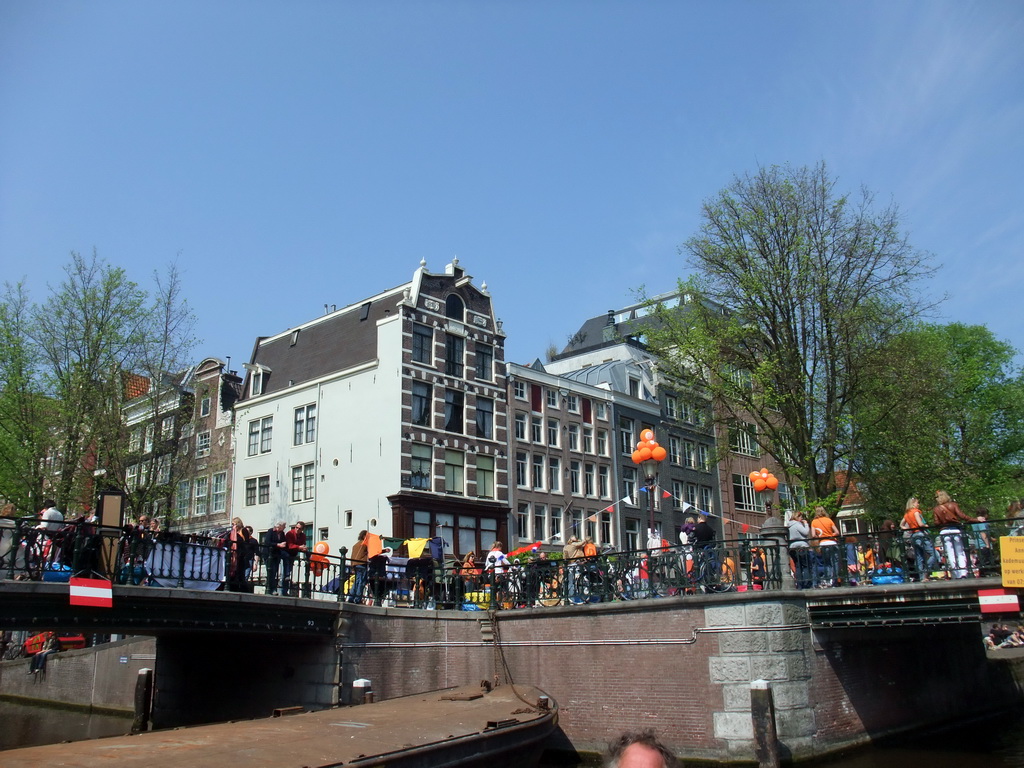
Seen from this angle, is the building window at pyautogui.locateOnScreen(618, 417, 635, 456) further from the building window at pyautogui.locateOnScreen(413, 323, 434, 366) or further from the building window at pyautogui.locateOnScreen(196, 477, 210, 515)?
the building window at pyautogui.locateOnScreen(196, 477, 210, 515)

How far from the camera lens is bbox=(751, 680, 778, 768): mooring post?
47.1ft

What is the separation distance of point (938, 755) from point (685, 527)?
6.06 metres

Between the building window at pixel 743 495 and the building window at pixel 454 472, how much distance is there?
22.0 m

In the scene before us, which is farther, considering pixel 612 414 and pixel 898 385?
Answer: pixel 612 414

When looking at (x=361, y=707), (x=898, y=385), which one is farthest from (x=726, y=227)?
(x=361, y=707)

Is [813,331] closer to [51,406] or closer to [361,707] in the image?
[361,707]

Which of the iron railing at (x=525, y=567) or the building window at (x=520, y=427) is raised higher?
the building window at (x=520, y=427)

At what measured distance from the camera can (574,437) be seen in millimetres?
42719

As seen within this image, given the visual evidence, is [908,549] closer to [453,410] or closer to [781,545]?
Result: [781,545]

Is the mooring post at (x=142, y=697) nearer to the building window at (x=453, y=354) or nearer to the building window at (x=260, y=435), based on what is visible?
the building window at (x=453, y=354)

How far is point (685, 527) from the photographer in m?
18.8

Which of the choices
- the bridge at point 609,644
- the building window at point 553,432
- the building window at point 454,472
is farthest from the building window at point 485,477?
the bridge at point 609,644

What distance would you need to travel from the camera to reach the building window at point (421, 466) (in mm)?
33719

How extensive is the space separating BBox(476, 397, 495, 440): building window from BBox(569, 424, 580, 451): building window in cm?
586
